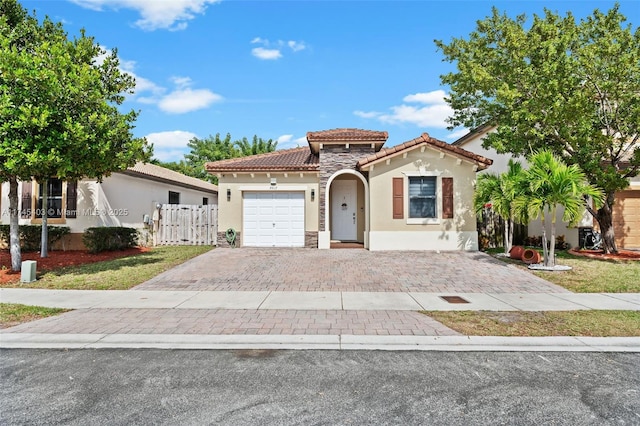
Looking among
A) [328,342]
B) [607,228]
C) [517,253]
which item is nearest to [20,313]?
[328,342]

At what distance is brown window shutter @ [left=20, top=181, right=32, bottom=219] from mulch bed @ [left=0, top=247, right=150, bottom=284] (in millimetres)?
1708

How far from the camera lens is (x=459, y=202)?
14.4 meters

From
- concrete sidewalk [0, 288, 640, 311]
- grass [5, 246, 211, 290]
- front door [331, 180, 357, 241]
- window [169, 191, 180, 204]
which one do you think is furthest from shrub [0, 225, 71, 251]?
front door [331, 180, 357, 241]

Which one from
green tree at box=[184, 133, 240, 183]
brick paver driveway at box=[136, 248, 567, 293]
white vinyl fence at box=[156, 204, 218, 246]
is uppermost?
green tree at box=[184, 133, 240, 183]

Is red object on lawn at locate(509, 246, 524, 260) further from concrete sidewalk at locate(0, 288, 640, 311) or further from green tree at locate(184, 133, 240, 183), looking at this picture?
green tree at locate(184, 133, 240, 183)

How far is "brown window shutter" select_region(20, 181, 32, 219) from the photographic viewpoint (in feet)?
48.2

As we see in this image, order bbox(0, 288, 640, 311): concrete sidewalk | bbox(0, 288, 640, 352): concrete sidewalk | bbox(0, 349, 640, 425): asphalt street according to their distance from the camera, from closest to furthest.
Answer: bbox(0, 349, 640, 425): asphalt street, bbox(0, 288, 640, 352): concrete sidewalk, bbox(0, 288, 640, 311): concrete sidewalk

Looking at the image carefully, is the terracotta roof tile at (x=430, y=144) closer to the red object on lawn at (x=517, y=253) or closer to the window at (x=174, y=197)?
the red object on lawn at (x=517, y=253)

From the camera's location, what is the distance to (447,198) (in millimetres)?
14344

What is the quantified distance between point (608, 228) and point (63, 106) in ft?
59.4

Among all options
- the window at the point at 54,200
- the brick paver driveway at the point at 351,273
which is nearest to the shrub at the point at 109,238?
the window at the point at 54,200

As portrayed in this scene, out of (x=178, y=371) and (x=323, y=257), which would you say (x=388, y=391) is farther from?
(x=323, y=257)

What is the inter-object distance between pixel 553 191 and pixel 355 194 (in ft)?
27.0

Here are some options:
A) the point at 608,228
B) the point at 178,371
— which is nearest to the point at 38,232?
the point at 178,371
